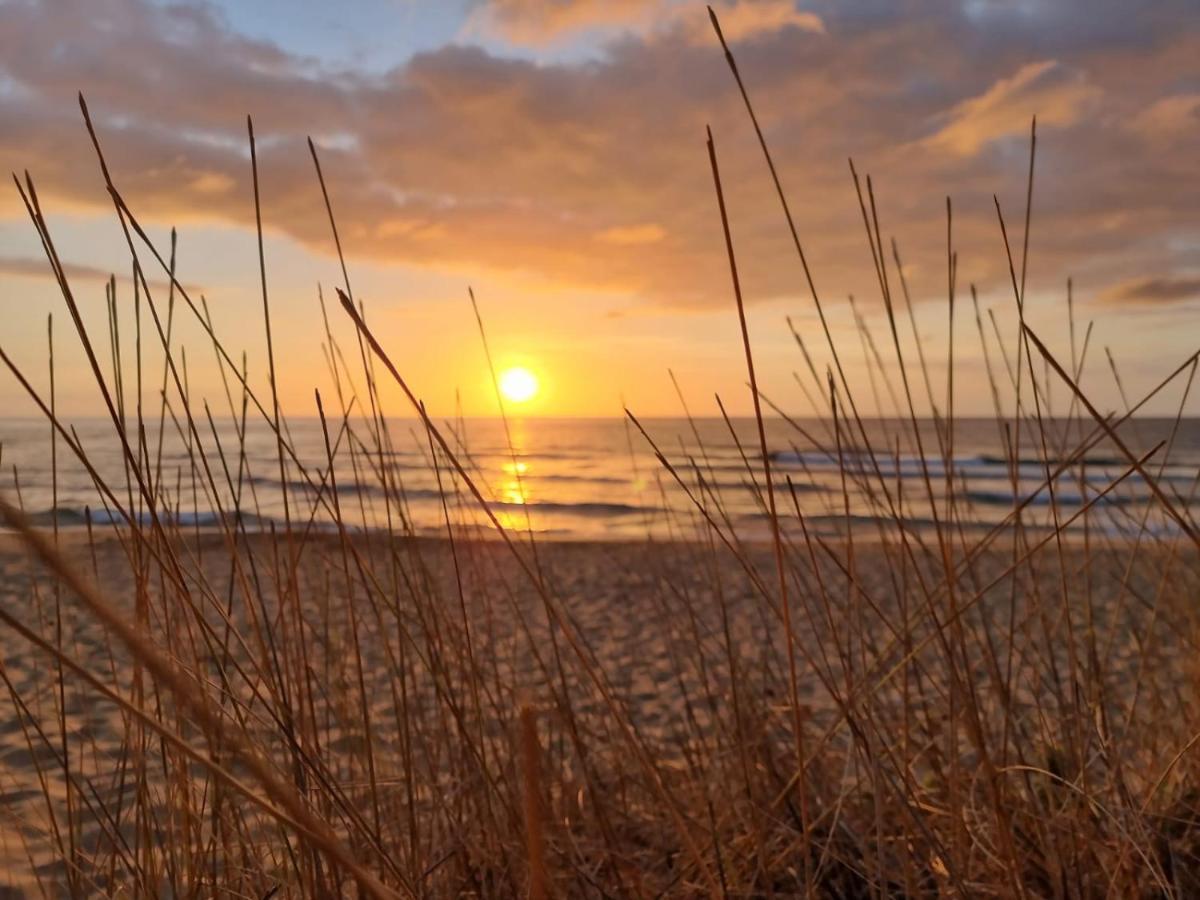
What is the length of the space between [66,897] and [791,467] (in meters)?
17.6

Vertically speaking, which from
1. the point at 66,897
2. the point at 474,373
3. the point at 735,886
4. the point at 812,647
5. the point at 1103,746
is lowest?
the point at 812,647

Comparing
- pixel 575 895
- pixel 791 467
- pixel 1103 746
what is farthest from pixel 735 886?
pixel 791 467

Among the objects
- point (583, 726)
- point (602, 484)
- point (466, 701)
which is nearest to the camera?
point (583, 726)

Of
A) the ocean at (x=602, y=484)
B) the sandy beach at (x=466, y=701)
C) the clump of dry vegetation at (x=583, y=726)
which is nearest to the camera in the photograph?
the clump of dry vegetation at (x=583, y=726)

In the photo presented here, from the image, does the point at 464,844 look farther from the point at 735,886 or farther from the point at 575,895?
the point at 735,886

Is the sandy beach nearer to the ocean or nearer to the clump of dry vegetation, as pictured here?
the clump of dry vegetation

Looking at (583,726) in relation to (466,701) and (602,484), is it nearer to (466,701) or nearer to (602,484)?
(466,701)

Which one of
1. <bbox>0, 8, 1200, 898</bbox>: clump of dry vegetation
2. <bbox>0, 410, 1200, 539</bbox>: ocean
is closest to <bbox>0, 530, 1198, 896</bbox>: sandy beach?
<bbox>0, 8, 1200, 898</bbox>: clump of dry vegetation

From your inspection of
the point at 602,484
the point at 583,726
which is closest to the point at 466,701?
the point at 583,726

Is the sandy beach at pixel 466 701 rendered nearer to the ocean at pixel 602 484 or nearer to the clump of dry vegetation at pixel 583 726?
the clump of dry vegetation at pixel 583 726

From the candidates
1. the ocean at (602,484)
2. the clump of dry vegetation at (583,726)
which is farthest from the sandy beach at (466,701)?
the ocean at (602,484)

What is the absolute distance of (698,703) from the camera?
3285 mm

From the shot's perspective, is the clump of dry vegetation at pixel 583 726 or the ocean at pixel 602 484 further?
the ocean at pixel 602 484

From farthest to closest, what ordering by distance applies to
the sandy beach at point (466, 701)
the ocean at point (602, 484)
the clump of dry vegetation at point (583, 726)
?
1. the ocean at point (602, 484)
2. the sandy beach at point (466, 701)
3. the clump of dry vegetation at point (583, 726)
